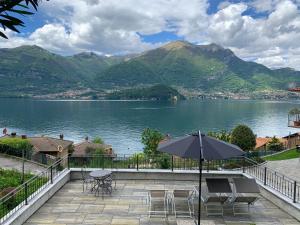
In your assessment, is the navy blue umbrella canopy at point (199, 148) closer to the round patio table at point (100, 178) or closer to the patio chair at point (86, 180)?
the round patio table at point (100, 178)

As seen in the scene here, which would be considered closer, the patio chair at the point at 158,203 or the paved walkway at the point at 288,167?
the patio chair at the point at 158,203

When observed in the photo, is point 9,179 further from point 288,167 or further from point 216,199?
point 288,167

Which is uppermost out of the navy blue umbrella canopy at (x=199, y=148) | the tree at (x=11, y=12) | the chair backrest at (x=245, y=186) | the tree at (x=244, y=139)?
the tree at (x=11, y=12)

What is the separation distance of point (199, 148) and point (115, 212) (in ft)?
10.6

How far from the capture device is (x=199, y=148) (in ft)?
29.8

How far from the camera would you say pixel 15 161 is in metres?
23.5

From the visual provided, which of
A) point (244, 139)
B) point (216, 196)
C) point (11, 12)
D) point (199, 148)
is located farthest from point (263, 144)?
point (11, 12)

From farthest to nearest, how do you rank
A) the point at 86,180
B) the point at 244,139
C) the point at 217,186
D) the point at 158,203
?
1. the point at 244,139
2. the point at 86,180
3. the point at 158,203
4. the point at 217,186

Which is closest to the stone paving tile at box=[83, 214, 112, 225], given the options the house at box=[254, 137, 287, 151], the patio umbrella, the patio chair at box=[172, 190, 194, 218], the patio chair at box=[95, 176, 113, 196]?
the patio chair at box=[172, 190, 194, 218]

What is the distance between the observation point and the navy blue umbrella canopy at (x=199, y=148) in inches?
352

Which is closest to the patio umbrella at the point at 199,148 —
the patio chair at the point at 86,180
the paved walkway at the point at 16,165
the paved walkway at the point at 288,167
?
the patio chair at the point at 86,180

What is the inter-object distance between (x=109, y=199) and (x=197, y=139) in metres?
3.96

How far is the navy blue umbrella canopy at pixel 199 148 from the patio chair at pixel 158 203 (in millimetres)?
1397

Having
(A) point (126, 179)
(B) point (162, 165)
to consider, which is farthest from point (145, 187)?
(B) point (162, 165)
